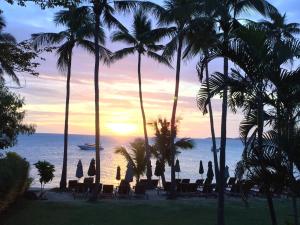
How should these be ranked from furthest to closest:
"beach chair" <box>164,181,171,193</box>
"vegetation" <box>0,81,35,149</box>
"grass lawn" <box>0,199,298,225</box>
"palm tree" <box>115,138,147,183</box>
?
"palm tree" <box>115,138,147,183</box> < "beach chair" <box>164,181,171,193</box> < "vegetation" <box>0,81,35,149</box> < "grass lawn" <box>0,199,298,225</box>

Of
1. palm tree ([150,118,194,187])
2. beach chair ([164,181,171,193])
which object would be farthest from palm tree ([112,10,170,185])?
beach chair ([164,181,171,193])

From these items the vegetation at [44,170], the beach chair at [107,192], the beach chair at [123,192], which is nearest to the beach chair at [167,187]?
the beach chair at [123,192]

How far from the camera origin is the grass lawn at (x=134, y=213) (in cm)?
1698

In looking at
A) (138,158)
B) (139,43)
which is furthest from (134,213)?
(139,43)

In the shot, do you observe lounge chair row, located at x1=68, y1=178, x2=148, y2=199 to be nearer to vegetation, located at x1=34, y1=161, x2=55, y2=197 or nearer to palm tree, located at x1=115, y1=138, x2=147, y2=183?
vegetation, located at x1=34, y1=161, x2=55, y2=197

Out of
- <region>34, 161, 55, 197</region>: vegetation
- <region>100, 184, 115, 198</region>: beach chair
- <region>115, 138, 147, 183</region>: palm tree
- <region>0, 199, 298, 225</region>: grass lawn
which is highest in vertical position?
<region>115, 138, 147, 183</region>: palm tree

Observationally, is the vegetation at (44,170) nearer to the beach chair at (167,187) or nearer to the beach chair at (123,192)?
the beach chair at (123,192)

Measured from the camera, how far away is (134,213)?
62.5 ft

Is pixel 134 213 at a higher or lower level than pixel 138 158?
lower

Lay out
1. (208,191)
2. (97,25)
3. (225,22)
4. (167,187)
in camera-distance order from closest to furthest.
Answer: (225,22) < (97,25) < (208,191) < (167,187)

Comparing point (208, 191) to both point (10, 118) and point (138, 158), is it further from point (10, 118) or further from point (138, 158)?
point (10, 118)

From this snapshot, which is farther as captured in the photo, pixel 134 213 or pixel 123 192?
pixel 123 192

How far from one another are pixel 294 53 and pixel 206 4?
4.03 meters

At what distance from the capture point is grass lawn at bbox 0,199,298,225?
17.0 metres
